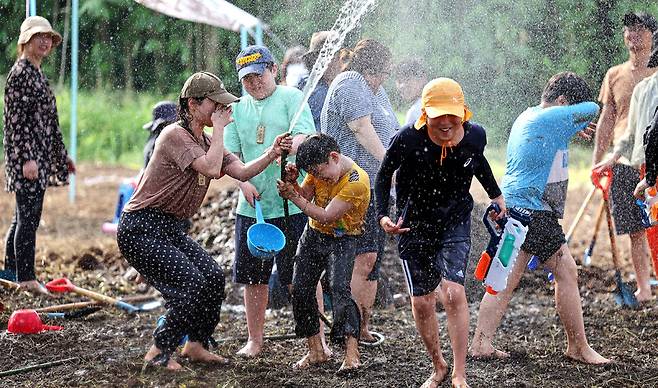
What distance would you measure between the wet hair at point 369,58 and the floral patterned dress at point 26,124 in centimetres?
270

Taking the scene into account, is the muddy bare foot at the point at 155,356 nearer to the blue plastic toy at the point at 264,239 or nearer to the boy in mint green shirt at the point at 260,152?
the boy in mint green shirt at the point at 260,152

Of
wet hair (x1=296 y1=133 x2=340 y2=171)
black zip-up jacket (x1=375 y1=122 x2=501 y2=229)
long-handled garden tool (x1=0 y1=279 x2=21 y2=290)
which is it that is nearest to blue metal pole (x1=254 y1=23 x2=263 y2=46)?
long-handled garden tool (x1=0 y1=279 x2=21 y2=290)

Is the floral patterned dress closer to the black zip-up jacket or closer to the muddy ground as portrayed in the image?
the muddy ground

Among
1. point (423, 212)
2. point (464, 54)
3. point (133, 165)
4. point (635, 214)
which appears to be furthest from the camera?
point (133, 165)

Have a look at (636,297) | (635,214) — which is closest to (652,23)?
(635,214)

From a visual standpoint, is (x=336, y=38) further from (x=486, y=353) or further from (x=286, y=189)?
(x=486, y=353)

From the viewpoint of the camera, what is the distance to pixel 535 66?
35.6 feet

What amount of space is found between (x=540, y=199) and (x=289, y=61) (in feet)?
8.32

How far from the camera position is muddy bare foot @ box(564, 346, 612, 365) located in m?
5.93

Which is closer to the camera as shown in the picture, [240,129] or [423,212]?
[423,212]

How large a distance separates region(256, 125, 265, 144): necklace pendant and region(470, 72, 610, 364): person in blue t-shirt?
154 centimetres

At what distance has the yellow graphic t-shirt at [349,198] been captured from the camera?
225 inches

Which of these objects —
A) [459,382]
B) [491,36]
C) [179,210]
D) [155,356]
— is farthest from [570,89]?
[491,36]

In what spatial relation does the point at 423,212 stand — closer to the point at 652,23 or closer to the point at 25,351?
the point at 25,351
